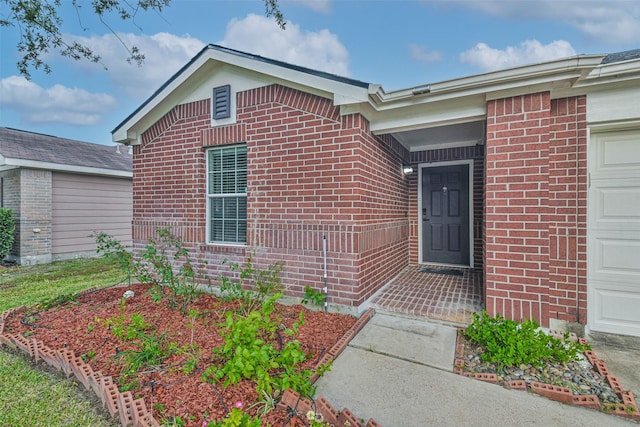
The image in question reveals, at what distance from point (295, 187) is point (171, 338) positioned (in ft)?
7.46

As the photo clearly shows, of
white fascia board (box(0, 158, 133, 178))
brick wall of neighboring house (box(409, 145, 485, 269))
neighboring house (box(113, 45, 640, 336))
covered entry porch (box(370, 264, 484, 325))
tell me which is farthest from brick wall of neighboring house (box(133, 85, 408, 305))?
white fascia board (box(0, 158, 133, 178))

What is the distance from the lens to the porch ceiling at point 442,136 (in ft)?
15.0

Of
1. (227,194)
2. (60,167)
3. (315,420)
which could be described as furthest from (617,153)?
(60,167)

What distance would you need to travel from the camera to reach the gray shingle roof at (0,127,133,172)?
7.70 meters

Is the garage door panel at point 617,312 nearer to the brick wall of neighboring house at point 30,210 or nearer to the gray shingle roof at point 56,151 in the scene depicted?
the gray shingle roof at point 56,151

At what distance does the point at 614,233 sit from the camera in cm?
299

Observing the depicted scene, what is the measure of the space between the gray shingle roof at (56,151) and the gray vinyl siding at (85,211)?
473 mm

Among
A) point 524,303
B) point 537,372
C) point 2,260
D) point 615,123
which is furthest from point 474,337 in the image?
point 2,260

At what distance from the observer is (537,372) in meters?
2.32

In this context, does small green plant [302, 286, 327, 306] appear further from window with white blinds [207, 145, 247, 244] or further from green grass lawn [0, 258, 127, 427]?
green grass lawn [0, 258, 127, 427]

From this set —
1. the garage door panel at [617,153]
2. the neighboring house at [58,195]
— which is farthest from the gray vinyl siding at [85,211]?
the garage door panel at [617,153]

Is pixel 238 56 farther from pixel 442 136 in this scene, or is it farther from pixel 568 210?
pixel 568 210

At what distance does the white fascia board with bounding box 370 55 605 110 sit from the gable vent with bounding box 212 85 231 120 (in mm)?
2283

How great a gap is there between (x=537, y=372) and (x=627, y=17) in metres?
6.08
